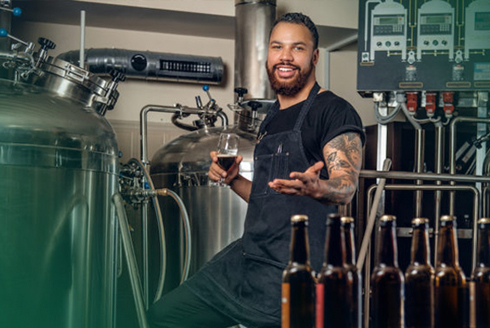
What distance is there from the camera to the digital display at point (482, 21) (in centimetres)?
357

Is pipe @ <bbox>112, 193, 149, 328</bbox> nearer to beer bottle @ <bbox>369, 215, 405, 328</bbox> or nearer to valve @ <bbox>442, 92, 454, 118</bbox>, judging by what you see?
beer bottle @ <bbox>369, 215, 405, 328</bbox>

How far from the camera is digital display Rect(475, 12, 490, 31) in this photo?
3.57 meters

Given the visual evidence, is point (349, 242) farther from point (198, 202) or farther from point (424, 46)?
point (424, 46)

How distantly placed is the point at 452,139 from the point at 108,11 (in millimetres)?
2317

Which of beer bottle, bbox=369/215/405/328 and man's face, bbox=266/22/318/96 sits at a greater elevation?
man's face, bbox=266/22/318/96

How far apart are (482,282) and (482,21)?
2.96 m

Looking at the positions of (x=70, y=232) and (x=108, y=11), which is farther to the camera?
(x=108, y=11)

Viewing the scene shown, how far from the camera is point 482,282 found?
1004 mm

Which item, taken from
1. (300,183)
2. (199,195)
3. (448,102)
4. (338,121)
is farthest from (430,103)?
(300,183)

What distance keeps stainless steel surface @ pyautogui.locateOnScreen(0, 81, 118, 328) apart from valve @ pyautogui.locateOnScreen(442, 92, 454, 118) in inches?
84.9

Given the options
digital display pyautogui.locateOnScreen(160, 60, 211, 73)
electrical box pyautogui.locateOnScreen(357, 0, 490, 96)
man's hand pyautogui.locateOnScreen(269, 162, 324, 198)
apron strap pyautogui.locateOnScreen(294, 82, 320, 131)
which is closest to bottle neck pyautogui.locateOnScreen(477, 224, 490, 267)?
man's hand pyautogui.locateOnScreen(269, 162, 324, 198)

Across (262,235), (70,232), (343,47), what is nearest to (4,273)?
(70,232)

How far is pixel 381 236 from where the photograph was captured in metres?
0.98

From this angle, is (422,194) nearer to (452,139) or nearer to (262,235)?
(452,139)
